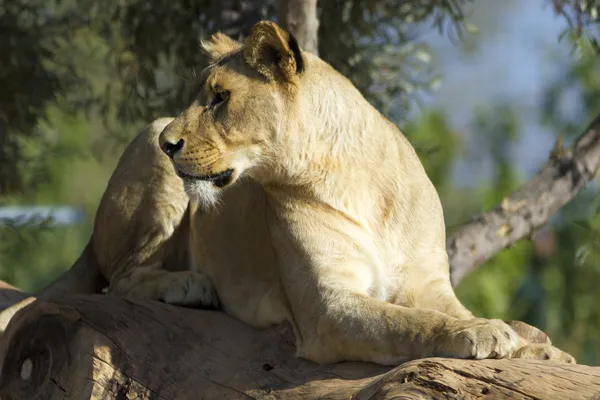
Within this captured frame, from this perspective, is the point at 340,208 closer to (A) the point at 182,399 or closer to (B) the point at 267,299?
(B) the point at 267,299

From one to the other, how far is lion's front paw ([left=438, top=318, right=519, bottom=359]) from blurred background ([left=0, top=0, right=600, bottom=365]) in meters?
2.34

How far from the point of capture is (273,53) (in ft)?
12.3

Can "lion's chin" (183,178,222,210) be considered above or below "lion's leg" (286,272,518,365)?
above

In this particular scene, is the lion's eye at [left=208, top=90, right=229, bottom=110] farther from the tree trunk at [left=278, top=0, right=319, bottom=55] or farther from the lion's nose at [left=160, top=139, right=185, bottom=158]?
the tree trunk at [left=278, top=0, right=319, bottom=55]

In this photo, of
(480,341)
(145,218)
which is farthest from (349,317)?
(145,218)

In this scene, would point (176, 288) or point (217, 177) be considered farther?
point (176, 288)

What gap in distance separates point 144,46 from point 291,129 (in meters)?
2.81

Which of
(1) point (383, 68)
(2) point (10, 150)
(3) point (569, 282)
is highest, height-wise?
(1) point (383, 68)

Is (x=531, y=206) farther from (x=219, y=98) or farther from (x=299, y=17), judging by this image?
(x=219, y=98)

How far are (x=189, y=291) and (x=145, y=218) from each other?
18.7 inches

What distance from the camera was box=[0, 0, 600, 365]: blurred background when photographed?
624 cm

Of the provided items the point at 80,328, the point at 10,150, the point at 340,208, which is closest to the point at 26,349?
the point at 80,328

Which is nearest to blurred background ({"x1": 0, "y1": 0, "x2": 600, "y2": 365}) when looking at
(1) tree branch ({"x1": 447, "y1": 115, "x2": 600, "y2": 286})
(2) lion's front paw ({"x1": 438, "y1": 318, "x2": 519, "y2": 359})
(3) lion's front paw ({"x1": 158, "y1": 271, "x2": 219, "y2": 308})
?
(1) tree branch ({"x1": 447, "y1": 115, "x2": 600, "y2": 286})

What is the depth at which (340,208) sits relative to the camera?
3.79m
